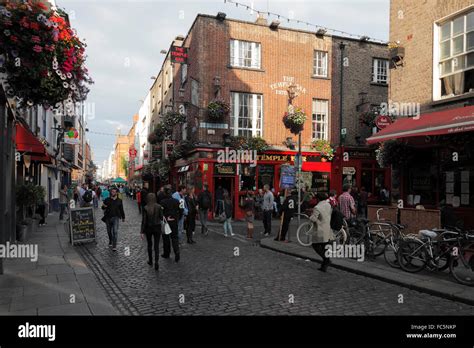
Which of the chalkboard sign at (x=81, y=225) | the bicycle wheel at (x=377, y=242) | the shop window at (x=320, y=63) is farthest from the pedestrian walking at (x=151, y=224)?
the shop window at (x=320, y=63)

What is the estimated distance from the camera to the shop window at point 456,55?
412 inches

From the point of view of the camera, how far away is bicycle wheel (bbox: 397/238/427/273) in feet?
25.4

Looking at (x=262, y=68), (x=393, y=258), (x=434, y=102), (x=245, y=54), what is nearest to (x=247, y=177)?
(x=262, y=68)

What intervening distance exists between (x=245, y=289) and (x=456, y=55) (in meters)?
9.21

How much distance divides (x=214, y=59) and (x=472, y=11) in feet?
41.3

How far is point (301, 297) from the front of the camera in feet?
20.5

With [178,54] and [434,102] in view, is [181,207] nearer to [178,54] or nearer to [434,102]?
[434,102]

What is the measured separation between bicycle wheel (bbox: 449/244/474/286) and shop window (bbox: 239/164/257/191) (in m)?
14.0

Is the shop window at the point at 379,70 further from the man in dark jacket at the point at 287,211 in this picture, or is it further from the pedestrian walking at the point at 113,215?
the pedestrian walking at the point at 113,215

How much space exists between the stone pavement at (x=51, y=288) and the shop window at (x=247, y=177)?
12.1m

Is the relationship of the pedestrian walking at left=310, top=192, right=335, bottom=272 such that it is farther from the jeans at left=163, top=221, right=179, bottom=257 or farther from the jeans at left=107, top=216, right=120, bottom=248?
the jeans at left=107, top=216, right=120, bottom=248

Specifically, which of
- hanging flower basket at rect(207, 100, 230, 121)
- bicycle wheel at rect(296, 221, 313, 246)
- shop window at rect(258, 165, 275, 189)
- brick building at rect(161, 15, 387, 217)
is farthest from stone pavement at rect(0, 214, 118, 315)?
shop window at rect(258, 165, 275, 189)

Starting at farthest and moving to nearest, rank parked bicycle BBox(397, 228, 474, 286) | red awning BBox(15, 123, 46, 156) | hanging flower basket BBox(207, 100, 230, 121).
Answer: hanging flower basket BBox(207, 100, 230, 121), red awning BBox(15, 123, 46, 156), parked bicycle BBox(397, 228, 474, 286)
